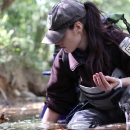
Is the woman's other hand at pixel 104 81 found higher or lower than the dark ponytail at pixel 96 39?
lower

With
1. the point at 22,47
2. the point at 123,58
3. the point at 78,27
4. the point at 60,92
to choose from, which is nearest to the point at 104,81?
the point at 123,58

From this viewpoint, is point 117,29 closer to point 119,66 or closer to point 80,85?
point 119,66

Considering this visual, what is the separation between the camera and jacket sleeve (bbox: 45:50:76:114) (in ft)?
11.3

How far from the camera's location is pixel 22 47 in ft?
35.9

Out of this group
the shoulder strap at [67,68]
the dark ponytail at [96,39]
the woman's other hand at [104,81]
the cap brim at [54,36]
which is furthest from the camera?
the shoulder strap at [67,68]

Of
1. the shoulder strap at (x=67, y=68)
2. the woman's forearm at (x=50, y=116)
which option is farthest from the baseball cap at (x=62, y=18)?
the woman's forearm at (x=50, y=116)

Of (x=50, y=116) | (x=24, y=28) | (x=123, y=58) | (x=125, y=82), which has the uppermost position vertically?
(x=123, y=58)

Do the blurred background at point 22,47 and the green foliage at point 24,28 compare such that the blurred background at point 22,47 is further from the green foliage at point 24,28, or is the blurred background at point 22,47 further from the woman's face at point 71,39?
the woman's face at point 71,39

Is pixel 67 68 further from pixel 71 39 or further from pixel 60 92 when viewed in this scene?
pixel 71 39

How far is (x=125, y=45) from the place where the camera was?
3012 mm

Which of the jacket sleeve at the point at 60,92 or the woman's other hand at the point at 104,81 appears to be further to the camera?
the jacket sleeve at the point at 60,92

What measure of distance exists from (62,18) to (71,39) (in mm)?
194

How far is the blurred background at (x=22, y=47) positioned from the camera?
30.3 feet

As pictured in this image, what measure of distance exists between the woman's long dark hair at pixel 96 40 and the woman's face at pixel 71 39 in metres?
0.09
